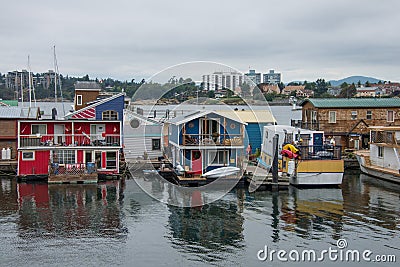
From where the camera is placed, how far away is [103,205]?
24453 mm

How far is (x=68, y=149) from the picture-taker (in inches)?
1226

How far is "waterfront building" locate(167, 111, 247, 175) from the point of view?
29.4m

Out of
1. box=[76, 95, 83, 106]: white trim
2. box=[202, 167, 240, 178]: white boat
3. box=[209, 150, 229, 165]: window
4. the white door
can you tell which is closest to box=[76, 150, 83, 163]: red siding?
the white door

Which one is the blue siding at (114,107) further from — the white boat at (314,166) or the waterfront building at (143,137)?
the white boat at (314,166)

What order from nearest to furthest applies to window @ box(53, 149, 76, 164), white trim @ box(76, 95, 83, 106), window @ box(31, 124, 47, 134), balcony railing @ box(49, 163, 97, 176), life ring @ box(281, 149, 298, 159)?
life ring @ box(281, 149, 298, 159), balcony railing @ box(49, 163, 97, 176), window @ box(53, 149, 76, 164), window @ box(31, 124, 47, 134), white trim @ box(76, 95, 83, 106)

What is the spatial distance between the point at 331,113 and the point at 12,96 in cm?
7747

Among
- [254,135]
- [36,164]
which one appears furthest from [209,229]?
[254,135]

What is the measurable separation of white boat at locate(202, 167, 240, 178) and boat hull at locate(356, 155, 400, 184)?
10406mm

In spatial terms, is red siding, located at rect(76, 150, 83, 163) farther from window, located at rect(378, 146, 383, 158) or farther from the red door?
window, located at rect(378, 146, 383, 158)

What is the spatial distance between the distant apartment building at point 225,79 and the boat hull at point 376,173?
1428cm

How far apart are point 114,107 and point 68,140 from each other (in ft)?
17.1

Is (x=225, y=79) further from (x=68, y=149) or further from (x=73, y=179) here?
(x=68, y=149)

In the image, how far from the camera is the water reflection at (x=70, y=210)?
1961cm

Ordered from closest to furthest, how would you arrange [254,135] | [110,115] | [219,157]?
[219,157] → [110,115] → [254,135]
